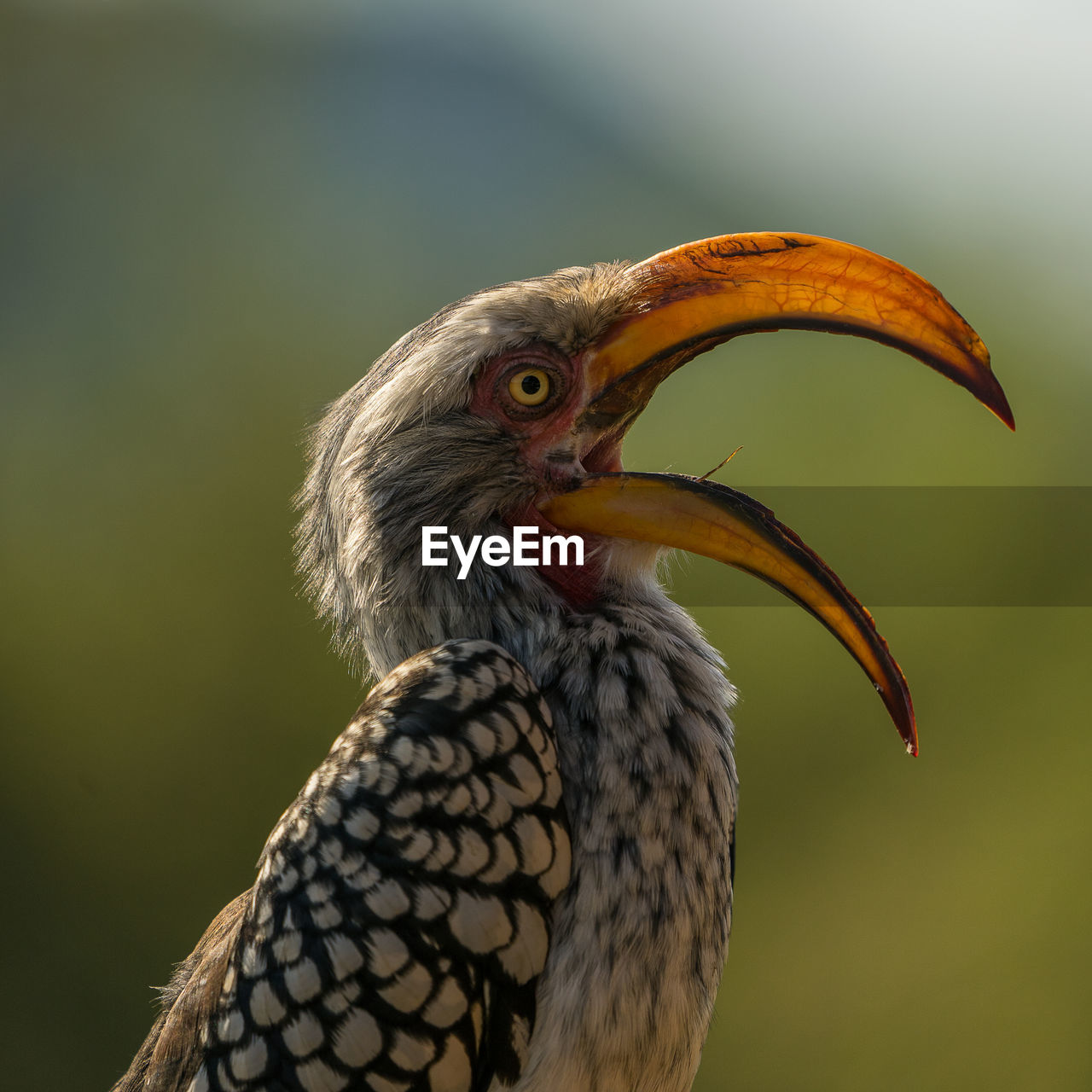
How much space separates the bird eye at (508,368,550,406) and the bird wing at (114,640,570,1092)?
0.39 m

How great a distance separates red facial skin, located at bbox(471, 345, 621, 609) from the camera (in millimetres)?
1347

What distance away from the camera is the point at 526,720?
1150 millimetres

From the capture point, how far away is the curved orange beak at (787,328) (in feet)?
4.08

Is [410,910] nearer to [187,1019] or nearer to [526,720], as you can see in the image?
[526,720]

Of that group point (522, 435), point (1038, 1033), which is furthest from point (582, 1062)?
point (1038, 1033)

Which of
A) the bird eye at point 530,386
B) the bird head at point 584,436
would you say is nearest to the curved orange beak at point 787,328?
the bird head at point 584,436

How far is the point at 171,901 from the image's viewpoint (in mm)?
4551

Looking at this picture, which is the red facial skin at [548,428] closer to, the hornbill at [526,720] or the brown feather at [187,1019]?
the hornbill at [526,720]

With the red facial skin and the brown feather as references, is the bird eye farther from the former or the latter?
the brown feather

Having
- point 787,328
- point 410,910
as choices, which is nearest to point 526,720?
point 410,910

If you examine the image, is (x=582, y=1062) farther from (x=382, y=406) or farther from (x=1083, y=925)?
(x=1083, y=925)

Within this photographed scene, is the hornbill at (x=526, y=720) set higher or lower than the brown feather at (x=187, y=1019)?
higher

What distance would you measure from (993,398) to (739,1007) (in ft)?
13.4

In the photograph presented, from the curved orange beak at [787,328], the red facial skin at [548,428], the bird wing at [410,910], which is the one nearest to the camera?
the bird wing at [410,910]
